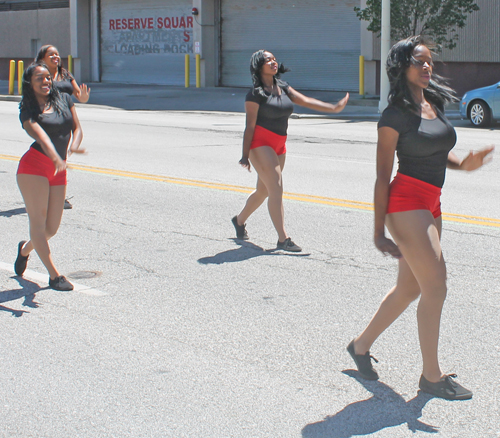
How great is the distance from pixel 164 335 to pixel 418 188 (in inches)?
76.0

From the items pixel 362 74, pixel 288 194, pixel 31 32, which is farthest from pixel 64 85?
pixel 31 32

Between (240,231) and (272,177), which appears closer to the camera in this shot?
(272,177)

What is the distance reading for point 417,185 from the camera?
383 centimetres

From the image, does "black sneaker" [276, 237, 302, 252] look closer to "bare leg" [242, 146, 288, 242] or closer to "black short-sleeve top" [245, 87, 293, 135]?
"bare leg" [242, 146, 288, 242]

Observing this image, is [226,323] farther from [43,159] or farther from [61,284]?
[43,159]

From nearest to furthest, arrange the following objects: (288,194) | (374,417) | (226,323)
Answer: (374,417), (226,323), (288,194)

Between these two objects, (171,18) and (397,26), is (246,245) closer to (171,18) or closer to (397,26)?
(397,26)

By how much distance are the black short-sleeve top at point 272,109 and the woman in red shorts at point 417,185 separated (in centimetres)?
308

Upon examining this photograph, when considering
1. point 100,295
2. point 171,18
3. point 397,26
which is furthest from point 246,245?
point 171,18

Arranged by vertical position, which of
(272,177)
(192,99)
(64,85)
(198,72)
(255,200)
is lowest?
(255,200)

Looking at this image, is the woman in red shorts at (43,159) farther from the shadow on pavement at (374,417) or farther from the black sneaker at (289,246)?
the shadow on pavement at (374,417)

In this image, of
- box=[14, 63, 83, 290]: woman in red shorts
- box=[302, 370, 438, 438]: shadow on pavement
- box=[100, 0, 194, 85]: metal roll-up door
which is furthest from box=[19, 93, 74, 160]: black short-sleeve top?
box=[100, 0, 194, 85]: metal roll-up door

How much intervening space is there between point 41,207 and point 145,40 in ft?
103

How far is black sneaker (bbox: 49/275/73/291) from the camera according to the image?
19.0 feet
